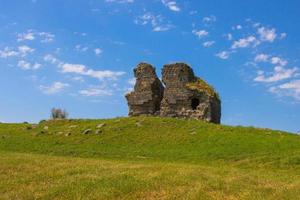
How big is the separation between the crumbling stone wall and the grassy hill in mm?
7068

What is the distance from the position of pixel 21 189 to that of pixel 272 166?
15.3m

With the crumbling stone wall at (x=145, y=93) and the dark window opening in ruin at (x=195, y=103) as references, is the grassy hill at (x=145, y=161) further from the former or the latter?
the dark window opening in ruin at (x=195, y=103)

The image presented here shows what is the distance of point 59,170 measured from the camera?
2427cm

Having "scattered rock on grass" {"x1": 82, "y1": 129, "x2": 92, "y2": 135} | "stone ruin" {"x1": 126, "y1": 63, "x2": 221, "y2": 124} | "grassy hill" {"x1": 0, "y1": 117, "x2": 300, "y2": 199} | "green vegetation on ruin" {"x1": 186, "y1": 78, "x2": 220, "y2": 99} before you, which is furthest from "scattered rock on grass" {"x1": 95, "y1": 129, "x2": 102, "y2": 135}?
"green vegetation on ruin" {"x1": 186, "y1": 78, "x2": 220, "y2": 99}

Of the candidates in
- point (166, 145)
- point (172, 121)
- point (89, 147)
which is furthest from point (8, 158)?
point (172, 121)

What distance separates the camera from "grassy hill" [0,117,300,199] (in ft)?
65.4

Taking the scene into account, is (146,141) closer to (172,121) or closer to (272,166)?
(172,121)

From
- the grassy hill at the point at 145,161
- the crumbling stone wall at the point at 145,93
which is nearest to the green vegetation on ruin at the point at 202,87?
the crumbling stone wall at the point at 145,93

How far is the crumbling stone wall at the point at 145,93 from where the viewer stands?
179ft

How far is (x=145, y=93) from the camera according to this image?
5466 centimetres

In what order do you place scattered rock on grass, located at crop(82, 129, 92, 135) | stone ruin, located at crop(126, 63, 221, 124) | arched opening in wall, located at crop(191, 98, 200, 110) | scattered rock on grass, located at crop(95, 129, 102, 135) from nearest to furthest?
scattered rock on grass, located at crop(95, 129, 102, 135) < scattered rock on grass, located at crop(82, 129, 92, 135) < stone ruin, located at crop(126, 63, 221, 124) < arched opening in wall, located at crop(191, 98, 200, 110)

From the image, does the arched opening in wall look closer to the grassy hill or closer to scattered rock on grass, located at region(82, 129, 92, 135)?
the grassy hill

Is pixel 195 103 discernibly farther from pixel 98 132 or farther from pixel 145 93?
pixel 98 132

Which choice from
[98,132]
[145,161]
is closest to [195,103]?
[98,132]
